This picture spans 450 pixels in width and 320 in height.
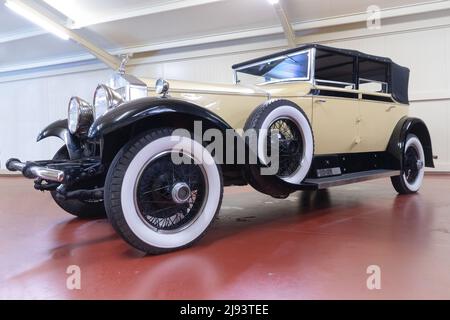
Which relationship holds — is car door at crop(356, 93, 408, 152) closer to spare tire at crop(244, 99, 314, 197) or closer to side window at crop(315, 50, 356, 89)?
side window at crop(315, 50, 356, 89)

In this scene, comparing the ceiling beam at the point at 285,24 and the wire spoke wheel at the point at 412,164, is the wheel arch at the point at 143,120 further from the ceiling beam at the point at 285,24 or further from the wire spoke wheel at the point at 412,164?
the ceiling beam at the point at 285,24

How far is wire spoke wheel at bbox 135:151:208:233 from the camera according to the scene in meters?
1.71

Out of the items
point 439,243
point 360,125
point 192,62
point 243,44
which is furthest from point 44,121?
point 439,243

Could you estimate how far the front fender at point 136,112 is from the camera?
5.13ft

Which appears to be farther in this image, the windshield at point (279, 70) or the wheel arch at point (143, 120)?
the windshield at point (279, 70)

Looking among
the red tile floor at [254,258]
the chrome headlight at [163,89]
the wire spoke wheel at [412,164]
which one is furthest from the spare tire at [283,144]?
the wire spoke wheel at [412,164]

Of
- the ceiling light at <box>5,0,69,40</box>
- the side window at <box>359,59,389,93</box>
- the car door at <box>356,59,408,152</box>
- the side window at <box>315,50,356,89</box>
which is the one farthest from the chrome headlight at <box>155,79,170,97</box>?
the ceiling light at <box>5,0,69,40</box>

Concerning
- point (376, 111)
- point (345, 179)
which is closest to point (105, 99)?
point (345, 179)

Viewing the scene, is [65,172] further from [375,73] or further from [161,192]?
[375,73]

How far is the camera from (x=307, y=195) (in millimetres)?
3729

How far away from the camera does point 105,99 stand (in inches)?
80.7

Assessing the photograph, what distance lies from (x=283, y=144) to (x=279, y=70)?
1.12 m

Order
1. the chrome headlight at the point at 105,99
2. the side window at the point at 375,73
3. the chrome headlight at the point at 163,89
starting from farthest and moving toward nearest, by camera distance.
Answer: the side window at the point at 375,73, the chrome headlight at the point at 105,99, the chrome headlight at the point at 163,89

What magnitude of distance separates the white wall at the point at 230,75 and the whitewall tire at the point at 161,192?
5571 millimetres
